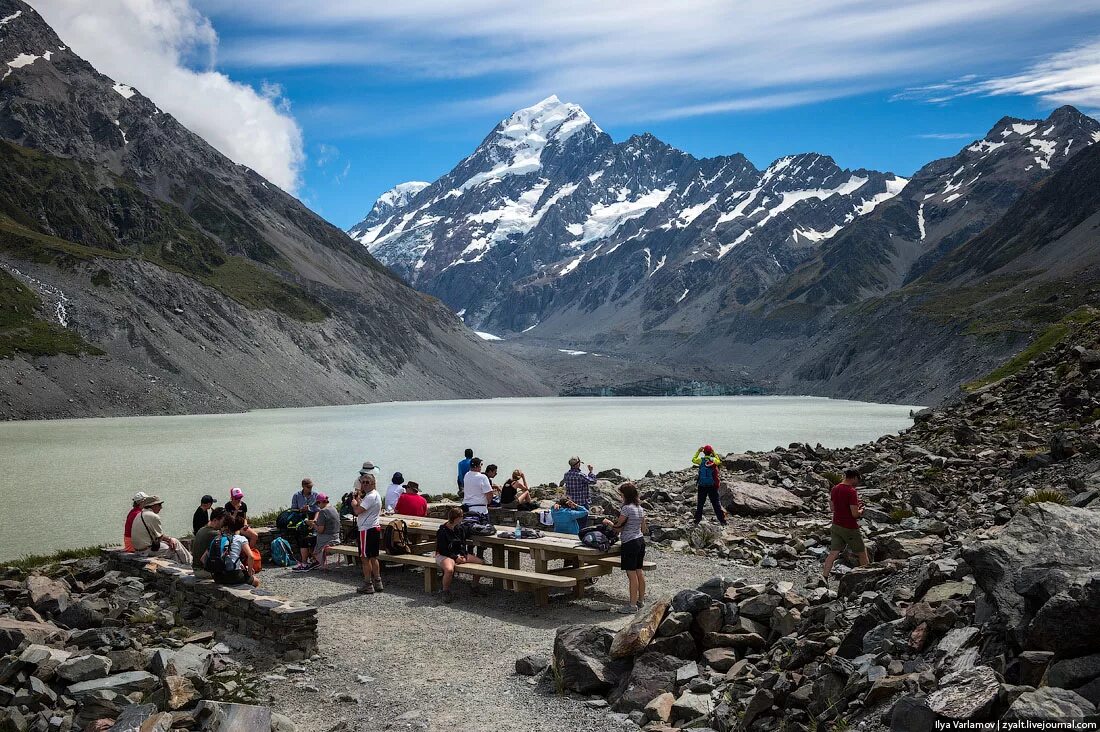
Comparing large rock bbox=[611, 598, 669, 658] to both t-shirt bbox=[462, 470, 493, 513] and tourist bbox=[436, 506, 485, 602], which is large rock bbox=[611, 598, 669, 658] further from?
t-shirt bbox=[462, 470, 493, 513]

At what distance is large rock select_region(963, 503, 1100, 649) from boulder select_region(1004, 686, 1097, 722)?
85 centimetres

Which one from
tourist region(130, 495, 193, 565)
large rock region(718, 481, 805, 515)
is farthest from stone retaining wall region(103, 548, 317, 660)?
large rock region(718, 481, 805, 515)

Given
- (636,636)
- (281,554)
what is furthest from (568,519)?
(636,636)

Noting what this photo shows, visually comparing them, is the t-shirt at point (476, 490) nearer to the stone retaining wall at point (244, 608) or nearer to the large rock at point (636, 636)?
the stone retaining wall at point (244, 608)

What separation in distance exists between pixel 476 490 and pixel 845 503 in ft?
25.9

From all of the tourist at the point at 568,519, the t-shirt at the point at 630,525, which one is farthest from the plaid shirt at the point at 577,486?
the t-shirt at the point at 630,525

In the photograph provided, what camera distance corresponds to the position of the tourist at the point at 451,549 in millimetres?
15422

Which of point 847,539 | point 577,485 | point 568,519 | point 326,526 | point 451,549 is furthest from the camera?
point 577,485

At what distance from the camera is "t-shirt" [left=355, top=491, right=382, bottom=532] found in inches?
625

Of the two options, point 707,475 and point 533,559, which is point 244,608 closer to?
point 533,559

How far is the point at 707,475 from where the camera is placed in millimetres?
22062

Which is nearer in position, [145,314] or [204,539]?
[204,539]

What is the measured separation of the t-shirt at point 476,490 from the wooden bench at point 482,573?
1824mm

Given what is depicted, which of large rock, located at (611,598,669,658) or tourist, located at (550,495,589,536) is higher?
tourist, located at (550,495,589,536)
